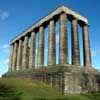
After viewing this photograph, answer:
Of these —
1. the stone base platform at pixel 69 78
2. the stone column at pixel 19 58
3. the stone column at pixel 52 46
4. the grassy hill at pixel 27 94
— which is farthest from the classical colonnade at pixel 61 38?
the grassy hill at pixel 27 94

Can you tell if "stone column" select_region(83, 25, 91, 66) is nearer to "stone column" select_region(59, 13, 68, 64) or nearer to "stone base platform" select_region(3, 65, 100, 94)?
"stone base platform" select_region(3, 65, 100, 94)

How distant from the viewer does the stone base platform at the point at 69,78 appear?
2136 centimetres

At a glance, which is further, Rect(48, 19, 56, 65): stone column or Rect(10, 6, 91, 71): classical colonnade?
Rect(48, 19, 56, 65): stone column

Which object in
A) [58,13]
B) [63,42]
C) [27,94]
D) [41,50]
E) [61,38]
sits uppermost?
[58,13]

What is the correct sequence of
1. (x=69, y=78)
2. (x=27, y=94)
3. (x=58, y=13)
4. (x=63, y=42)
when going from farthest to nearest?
(x=58, y=13)
(x=63, y=42)
(x=69, y=78)
(x=27, y=94)

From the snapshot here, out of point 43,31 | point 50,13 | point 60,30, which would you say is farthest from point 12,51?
point 60,30

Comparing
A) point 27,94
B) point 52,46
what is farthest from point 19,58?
point 27,94

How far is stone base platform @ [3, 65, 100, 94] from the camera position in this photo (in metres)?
21.4

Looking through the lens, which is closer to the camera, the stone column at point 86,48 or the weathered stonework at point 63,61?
the weathered stonework at point 63,61

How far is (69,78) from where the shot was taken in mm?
21734

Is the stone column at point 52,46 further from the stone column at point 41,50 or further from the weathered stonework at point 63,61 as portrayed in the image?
the stone column at point 41,50

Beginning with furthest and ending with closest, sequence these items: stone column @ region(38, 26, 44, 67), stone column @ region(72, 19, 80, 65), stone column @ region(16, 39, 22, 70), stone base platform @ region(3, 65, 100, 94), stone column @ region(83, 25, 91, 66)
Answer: stone column @ region(16, 39, 22, 70) → stone column @ region(38, 26, 44, 67) → stone column @ region(83, 25, 91, 66) → stone column @ region(72, 19, 80, 65) → stone base platform @ region(3, 65, 100, 94)

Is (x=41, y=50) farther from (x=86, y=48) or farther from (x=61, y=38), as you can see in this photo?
(x=86, y=48)

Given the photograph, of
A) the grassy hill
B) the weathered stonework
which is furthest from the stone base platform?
the grassy hill
